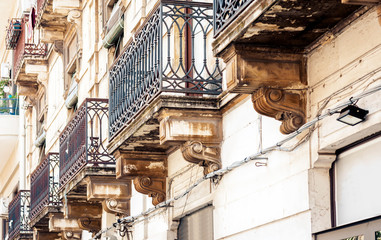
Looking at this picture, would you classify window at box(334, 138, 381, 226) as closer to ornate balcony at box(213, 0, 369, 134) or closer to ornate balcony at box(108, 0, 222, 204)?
ornate balcony at box(213, 0, 369, 134)

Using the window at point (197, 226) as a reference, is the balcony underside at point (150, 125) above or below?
above

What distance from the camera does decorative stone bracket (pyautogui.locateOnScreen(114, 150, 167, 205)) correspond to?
14.5 metres

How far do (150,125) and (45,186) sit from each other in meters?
9.50

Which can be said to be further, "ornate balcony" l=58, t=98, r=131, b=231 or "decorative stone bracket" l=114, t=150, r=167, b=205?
"ornate balcony" l=58, t=98, r=131, b=231

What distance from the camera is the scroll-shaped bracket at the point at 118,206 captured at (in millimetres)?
16938

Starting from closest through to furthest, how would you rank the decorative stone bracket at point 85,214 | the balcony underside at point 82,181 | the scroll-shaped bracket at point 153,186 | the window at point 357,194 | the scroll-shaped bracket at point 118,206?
the window at point 357,194
the scroll-shaped bracket at point 153,186
the balcony underside at point 82,181
the scroll-shaped bracket at point 118,206
the decorative stone bracket at point 85,214

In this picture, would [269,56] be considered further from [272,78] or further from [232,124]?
[232,124]

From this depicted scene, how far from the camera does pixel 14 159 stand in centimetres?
3419

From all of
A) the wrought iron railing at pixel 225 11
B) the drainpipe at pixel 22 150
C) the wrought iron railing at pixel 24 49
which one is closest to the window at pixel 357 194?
the wrought iron railing at pixel 225 11

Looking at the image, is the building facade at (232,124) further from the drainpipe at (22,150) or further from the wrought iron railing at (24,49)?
the drainpipe at (22,150)

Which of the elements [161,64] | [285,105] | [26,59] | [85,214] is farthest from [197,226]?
[26,59]

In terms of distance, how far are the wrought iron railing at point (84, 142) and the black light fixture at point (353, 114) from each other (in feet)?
26.4

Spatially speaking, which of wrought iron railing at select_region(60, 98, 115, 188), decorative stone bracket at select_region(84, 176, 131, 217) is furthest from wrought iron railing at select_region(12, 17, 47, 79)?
decorative stone bracket at select_region(84, 176, 131, 217)

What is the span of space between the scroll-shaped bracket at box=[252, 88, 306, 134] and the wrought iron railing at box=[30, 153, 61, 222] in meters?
10.8
